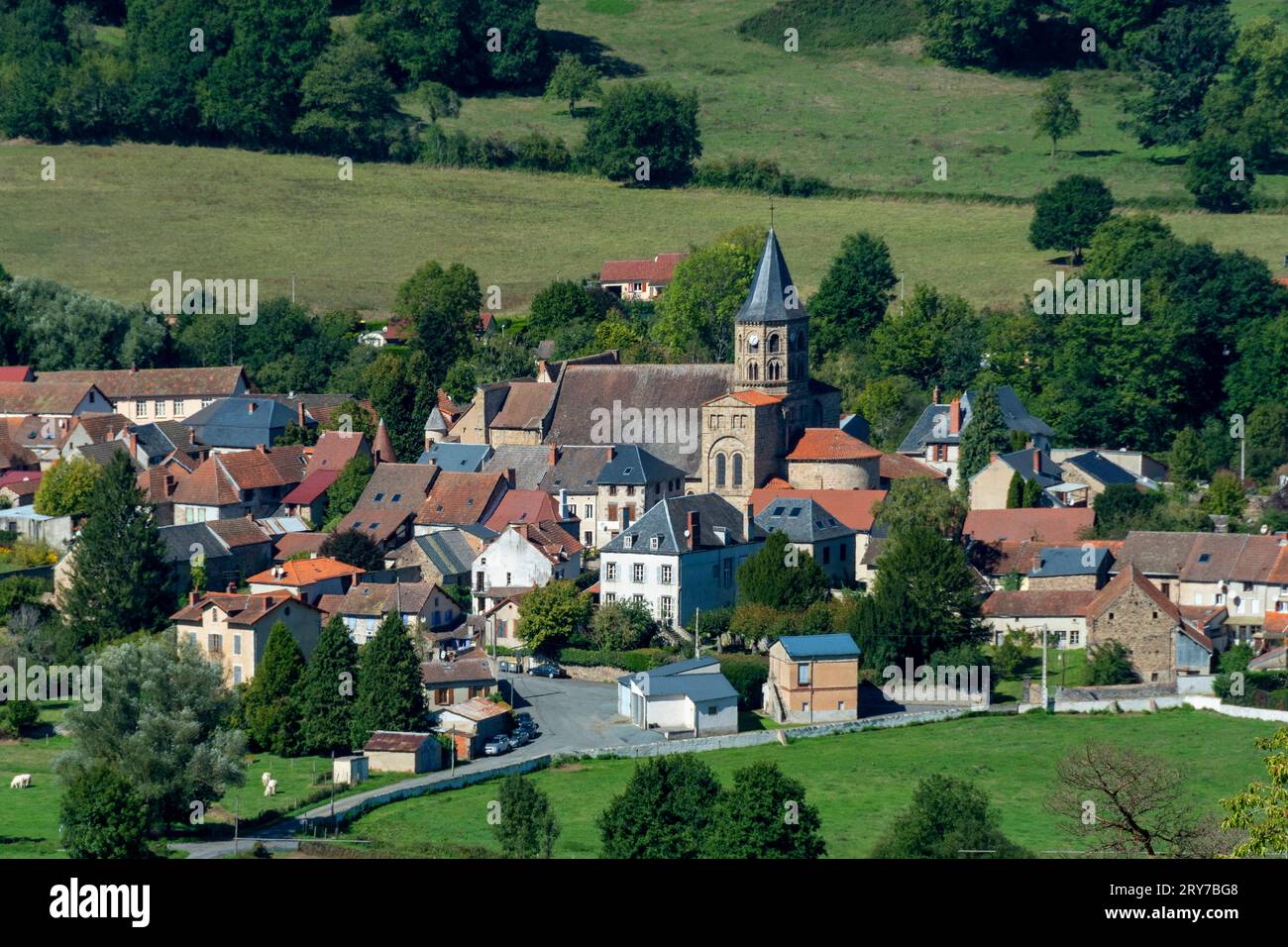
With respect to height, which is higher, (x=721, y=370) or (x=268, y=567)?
(x=721, y=370)

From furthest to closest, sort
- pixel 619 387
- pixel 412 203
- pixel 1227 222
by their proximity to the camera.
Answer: pixel 412 203 → pixel 1227 222 → pixel 619 387

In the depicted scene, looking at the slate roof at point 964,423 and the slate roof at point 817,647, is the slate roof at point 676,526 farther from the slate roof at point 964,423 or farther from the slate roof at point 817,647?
the slate roof at point 964,423

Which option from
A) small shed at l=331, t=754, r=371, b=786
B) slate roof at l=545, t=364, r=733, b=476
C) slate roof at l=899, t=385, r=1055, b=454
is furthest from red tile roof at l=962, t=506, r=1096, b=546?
small shed at l=331, t=754, r=371, b=786

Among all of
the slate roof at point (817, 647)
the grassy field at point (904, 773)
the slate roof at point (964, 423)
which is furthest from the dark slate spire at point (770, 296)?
the grassy field at point (904, 773)
